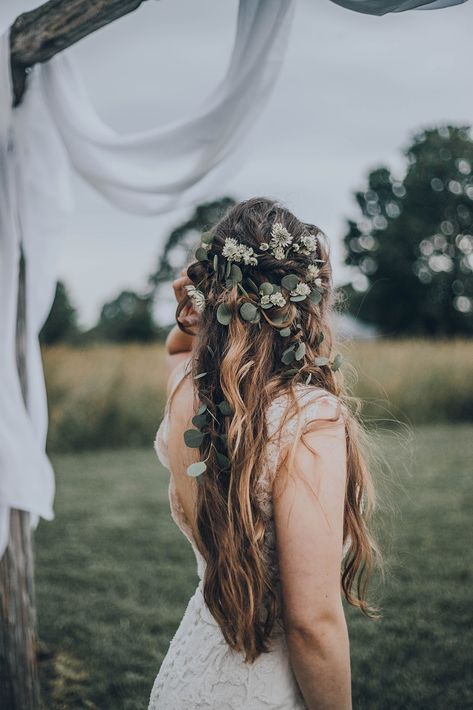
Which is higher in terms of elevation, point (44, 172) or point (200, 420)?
point (44, 172)

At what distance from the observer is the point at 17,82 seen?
240cm

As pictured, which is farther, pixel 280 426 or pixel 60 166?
pixel 60 166

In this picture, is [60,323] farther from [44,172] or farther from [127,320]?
[44,172]

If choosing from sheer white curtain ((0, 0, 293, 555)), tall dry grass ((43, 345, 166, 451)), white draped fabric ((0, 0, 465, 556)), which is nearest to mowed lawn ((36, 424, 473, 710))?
white draped fabric ((0, 0, 465, 556))

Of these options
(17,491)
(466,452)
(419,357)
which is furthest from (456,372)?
(17,491)

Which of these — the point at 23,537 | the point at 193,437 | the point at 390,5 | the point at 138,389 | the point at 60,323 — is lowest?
the point at 138,389

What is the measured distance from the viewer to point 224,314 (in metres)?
1.48

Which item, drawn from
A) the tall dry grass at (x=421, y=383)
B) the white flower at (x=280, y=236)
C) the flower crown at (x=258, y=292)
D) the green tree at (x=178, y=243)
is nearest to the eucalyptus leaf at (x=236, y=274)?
the flower crown at (x=258, y=292)

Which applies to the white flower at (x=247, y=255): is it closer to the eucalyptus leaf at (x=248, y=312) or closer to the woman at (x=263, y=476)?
the woman at (x=263, y=476)

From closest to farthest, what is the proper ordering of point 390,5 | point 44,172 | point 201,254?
point 201,254 → point 390,5 → point 44,172

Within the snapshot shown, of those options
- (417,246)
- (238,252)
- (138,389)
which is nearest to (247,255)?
(238,252)

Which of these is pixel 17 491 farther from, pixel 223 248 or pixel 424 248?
pixel 424 248

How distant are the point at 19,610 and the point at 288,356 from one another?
1.78 m

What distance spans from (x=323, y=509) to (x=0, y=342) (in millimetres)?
1574
